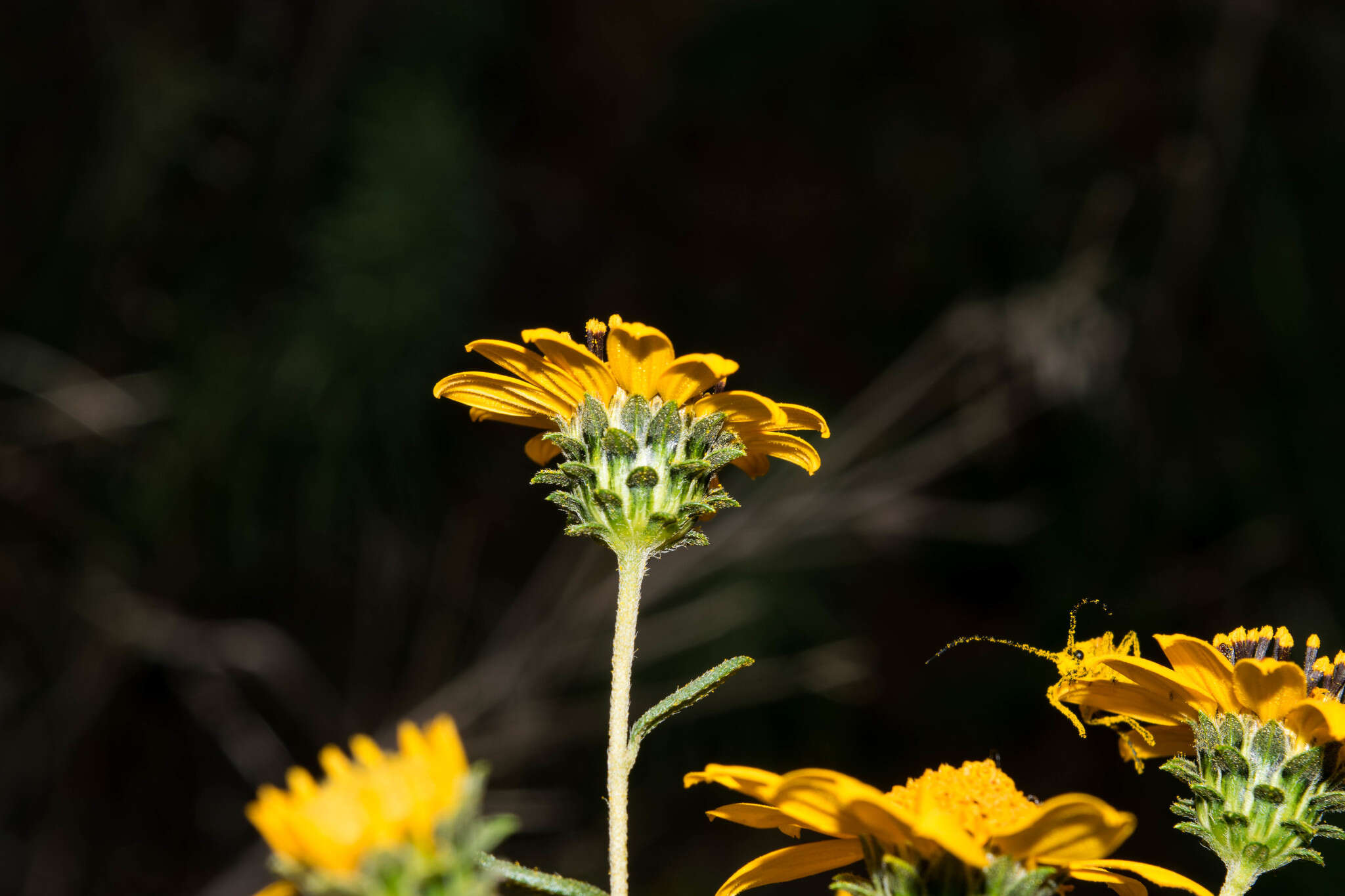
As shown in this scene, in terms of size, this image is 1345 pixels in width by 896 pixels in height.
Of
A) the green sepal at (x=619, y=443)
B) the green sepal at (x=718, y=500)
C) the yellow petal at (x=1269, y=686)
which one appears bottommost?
the yellow petal at (x=1269, y=686)

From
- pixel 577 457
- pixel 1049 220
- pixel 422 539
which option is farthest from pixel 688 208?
pixel 577 457

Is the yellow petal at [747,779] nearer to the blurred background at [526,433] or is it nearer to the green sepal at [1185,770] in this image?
the green sepal at [1185,770]

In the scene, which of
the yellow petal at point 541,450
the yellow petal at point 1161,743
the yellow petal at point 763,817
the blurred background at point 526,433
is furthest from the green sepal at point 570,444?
the blurred background at point 526,433

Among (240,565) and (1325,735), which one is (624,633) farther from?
(240,565)

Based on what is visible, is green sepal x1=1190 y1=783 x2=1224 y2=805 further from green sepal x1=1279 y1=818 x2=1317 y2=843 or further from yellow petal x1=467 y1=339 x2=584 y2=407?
yellow petal x1=467 y1=339 x2=584 y2=407

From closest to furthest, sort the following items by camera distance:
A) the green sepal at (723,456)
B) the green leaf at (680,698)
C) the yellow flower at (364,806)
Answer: the yellow flower at (364,806) < the green leaf at (680,698) < the green sepal at (723,456)

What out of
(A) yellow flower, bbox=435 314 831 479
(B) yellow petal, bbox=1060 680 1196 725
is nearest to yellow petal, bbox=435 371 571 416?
(A) yellow flower, bbox=435 314 831 479
